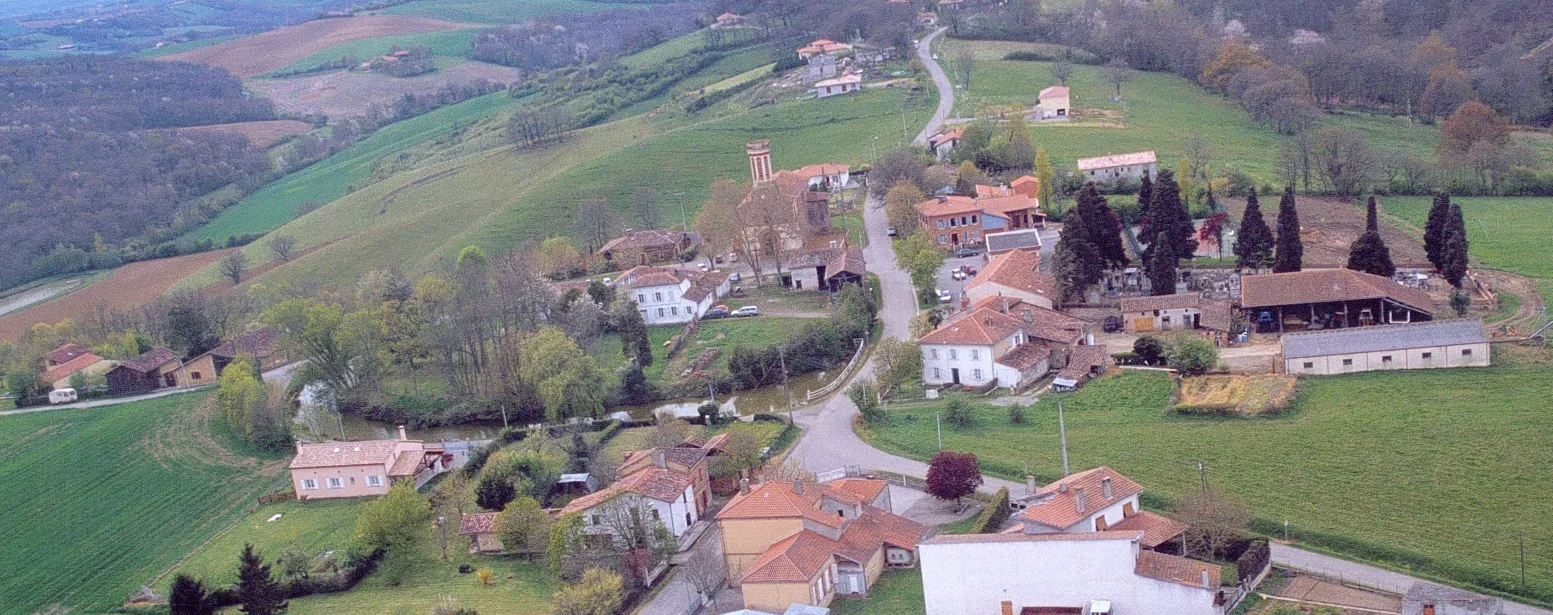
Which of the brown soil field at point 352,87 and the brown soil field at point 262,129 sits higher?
the brown soil field at point 352,87

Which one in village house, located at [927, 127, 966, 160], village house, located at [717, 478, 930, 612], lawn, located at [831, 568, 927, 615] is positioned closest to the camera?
lawn, located at [831, 568, 927, 615]

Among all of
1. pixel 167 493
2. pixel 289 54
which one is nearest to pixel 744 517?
pixel 167 493

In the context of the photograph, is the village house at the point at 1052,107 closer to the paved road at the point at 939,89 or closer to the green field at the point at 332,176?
the paved road at the point at 939,89

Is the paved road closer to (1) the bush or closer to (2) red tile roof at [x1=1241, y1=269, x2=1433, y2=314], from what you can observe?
(2) red tile roof at [x1=1241, y1=269, x2=1433, y2=314]

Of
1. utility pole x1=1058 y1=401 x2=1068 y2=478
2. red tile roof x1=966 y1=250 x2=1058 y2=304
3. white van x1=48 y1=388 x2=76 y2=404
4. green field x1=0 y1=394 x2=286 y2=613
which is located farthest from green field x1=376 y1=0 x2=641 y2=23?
utility pole x1=1058 y1=401 x2=1068 y2=478

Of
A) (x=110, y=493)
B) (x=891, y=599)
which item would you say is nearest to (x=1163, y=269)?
(x=891, y=599)

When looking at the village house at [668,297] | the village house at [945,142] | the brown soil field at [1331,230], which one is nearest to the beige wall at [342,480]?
the village house at [668,297]

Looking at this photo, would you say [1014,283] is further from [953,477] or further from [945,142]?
[945,142]
